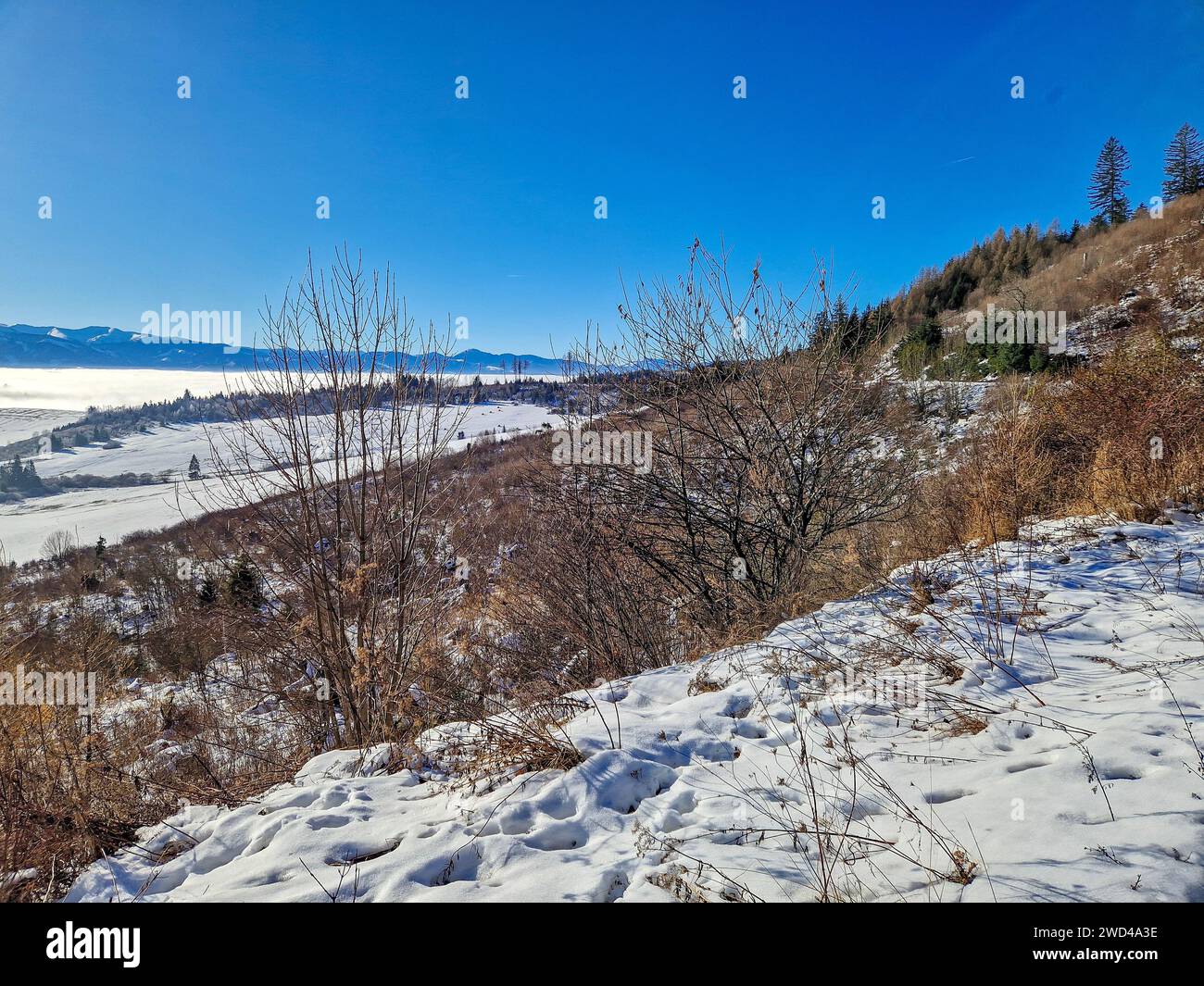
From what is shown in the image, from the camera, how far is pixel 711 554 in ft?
22.9

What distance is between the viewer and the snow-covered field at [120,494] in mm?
49094

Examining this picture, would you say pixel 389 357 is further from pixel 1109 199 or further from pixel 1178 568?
pixel 1109 199

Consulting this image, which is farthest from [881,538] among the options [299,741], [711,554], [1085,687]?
[299,741]

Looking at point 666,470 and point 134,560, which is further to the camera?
point 134,560

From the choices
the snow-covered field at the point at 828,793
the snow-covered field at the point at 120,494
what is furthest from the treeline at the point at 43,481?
the snow-covered field at the point at 828,793

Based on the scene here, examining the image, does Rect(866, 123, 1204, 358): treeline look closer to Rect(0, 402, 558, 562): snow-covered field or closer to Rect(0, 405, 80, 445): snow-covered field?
Rect(0, 402, 558, 562): snow-covered field

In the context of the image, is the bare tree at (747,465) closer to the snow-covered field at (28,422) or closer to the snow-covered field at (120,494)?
the snow-covered field at (120,494)

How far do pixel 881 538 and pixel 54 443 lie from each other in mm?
139218

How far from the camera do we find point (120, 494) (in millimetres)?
70062

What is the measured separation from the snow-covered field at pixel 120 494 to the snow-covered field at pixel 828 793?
25.2 metres

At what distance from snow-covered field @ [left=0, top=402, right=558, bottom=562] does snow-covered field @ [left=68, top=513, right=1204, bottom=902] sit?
25.2 meters

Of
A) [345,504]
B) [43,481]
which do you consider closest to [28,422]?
[43,481]

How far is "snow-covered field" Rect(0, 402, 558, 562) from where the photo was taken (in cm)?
4909

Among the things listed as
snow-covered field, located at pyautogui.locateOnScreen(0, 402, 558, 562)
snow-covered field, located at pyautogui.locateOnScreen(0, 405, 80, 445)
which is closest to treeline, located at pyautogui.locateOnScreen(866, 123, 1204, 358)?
snow-covered field, located at pyautogui.locateOnScreen(0, 402, 558, 562)
